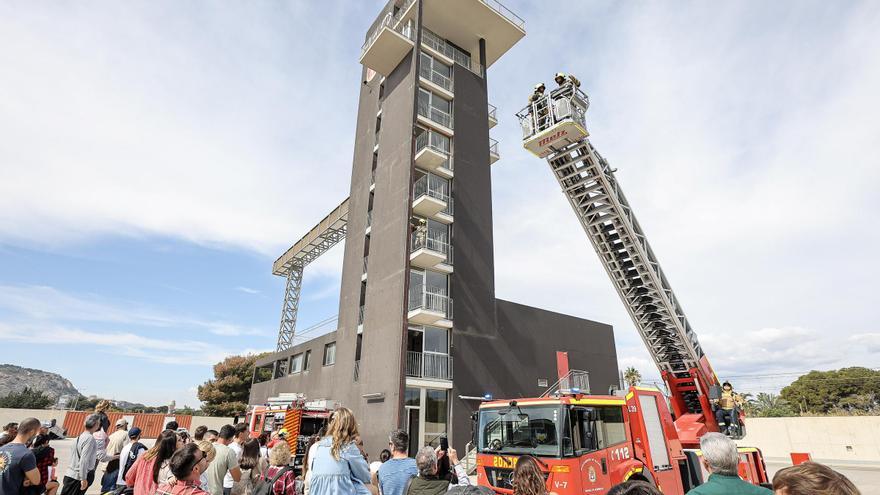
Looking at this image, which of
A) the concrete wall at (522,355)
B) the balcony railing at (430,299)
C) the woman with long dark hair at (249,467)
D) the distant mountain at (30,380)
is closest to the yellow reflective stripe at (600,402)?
the woman with long dark hair at (249,467)

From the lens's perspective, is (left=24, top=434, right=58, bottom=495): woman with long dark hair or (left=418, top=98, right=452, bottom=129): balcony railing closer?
(left=24, top=434, right=58, bottom=495): woman with long dark hair

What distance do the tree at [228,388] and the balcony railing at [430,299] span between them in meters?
36.8

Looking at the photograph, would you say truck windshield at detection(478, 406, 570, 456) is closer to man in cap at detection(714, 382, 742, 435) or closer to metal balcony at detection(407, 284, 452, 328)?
man in cap at detection(714, 382, 742, 435)

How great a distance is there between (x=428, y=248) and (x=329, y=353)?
953cm

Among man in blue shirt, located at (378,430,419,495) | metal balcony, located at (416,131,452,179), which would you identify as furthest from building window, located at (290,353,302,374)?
man in blue shirt, located at (378,430,419,495)

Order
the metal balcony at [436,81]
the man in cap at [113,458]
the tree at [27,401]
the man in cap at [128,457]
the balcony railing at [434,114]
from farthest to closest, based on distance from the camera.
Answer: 1. the tree at [27,401]
2. the metal balcony at [436,81]
3. the balcony railing at [434,114]
4. the man in cap at [113,458]
5. the man in cap at [128,457]

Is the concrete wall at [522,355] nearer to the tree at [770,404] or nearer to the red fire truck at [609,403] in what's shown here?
the red fire truck at [609,403]

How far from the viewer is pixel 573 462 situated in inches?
297

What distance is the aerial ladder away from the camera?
40.7 ft

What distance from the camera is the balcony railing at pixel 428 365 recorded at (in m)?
18.9

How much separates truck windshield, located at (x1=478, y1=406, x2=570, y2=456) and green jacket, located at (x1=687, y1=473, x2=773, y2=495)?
14.8 ft

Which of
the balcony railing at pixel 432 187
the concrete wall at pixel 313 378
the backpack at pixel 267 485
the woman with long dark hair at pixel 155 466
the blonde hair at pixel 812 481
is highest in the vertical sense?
the balcony railing at pixel 432 187

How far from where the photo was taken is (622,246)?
1320 cm

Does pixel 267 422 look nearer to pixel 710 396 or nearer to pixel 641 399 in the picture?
pixel 641 399
